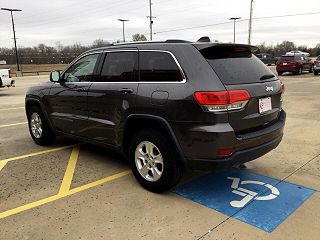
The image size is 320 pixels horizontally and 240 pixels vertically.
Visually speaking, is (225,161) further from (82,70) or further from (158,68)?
(82,70)

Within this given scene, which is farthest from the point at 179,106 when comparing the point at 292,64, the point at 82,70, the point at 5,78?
the point at 292,64

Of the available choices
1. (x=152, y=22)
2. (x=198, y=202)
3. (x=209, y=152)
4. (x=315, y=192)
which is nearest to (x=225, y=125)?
(x=209, y=152)

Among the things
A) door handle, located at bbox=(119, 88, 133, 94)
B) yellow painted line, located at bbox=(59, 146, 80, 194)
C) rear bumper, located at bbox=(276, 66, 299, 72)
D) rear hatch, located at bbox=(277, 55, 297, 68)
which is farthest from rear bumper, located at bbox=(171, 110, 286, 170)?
rear bumper, located at bbox=(276, 66, 299, 72)

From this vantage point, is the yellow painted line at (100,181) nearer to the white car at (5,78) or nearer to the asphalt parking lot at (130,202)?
the asphalt parking lot at (130,202)

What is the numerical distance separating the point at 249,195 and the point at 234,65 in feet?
4.97

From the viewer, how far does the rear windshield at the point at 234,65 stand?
3646 mm

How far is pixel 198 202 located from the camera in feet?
12.5

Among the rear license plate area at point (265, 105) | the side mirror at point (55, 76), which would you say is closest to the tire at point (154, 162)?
the rear license plate area at point (265, 105)

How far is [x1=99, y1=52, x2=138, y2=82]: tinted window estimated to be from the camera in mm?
4289

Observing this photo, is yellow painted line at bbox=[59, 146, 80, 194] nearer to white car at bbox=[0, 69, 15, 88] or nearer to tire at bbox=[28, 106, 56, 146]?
tire at bbox=[28, 106, 56, 146]

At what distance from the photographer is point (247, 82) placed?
3.73 meters

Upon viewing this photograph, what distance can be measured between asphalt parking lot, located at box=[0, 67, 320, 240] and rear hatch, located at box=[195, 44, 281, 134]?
90cm

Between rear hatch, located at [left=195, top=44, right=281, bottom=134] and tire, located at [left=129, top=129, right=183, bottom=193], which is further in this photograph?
tire, located at [left=129, top=129, right=183, bottom=193]

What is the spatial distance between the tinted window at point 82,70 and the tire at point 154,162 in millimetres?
1406
